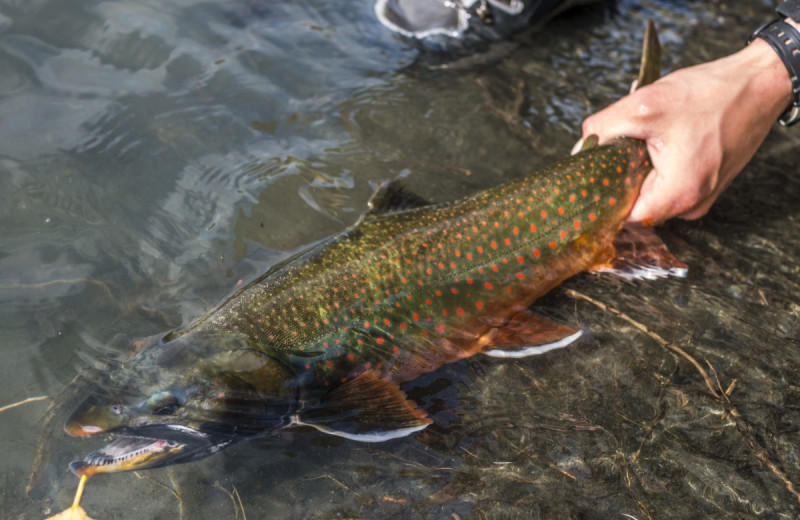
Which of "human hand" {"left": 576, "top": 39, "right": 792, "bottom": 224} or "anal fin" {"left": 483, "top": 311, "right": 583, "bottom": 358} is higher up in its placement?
"human hand" {"left": 576, "top": 39, "right": 792, "bottom": 224}

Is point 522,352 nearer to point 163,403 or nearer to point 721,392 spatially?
point 721,392

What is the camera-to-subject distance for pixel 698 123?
12.8 ft

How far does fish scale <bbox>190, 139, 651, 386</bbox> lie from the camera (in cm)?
336

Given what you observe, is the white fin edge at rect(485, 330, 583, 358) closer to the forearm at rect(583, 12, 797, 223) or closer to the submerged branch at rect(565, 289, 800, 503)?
the submerged branch at rect(565, 289, 800, 503)

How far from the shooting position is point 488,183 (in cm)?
484

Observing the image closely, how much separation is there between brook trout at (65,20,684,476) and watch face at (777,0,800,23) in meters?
1.26

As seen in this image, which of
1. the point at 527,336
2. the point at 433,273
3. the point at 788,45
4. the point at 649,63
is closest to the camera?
the point at 433,273

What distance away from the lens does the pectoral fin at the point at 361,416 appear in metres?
3.29

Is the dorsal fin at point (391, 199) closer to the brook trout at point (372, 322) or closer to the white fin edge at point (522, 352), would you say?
the brook trout at point (372, 322)

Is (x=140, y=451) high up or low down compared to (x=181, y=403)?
down

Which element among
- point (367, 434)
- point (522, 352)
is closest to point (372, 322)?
point (367, 434)

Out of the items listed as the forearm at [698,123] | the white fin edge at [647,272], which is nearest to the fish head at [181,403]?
the white fin edge at [647,272]

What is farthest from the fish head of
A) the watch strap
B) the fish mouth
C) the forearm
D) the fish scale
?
the watch strap

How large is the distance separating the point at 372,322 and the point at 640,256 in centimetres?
187
